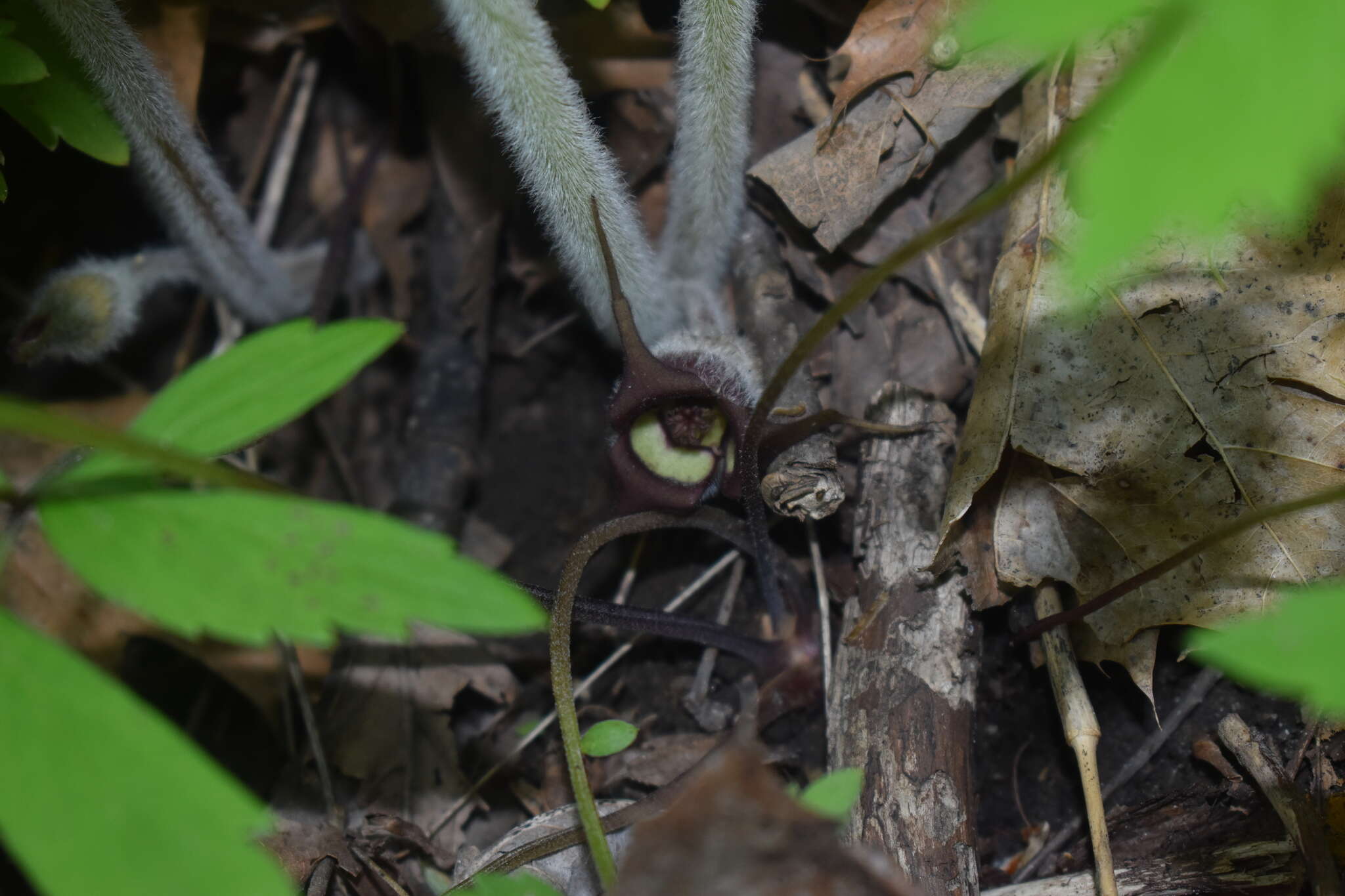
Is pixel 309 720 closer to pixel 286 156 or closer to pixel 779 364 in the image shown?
pixel 779 364

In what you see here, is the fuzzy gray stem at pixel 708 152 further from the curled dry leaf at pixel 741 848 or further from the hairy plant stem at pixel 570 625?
the curled dry leaf at pixel 741 848

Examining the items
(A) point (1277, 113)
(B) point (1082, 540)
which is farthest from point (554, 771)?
(A) point (1277, 113)

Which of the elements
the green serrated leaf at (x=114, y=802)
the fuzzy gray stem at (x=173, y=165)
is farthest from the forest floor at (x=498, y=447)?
the green serrated leaf at (x=114, y=802)

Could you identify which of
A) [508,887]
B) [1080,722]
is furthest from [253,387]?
[1080,722]

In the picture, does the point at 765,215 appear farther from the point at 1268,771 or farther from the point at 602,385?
the point at 1268,771

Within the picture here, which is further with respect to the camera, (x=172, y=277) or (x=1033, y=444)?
(x=172, y=277)

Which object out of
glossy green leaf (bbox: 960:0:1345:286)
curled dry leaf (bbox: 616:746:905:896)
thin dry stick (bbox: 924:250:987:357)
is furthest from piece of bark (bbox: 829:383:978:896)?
glossy green leaf (bbox: 960:0:1345:286)
